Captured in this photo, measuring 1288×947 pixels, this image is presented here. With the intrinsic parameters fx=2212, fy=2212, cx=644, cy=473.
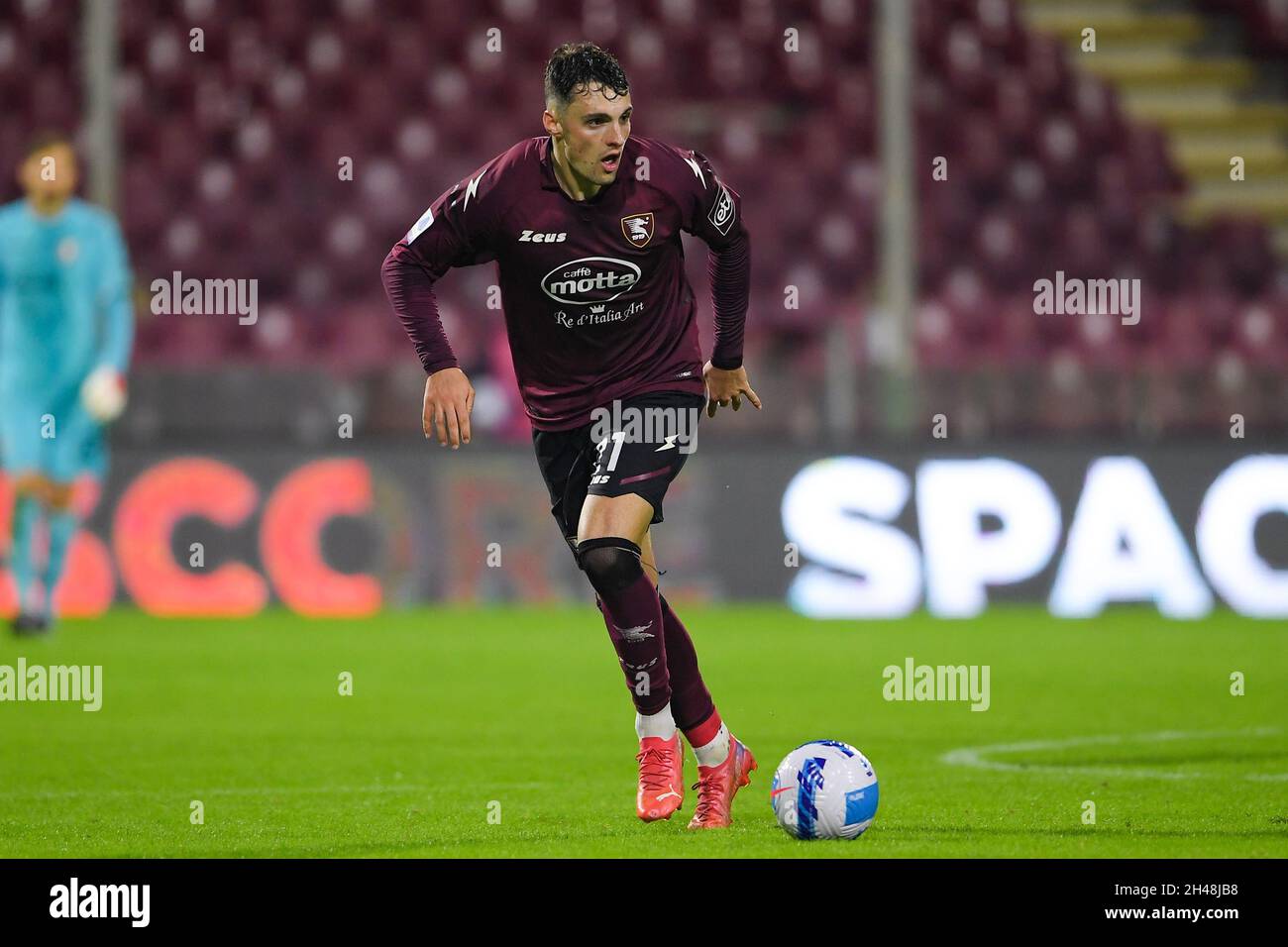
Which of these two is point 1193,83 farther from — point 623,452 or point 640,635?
point 640,635

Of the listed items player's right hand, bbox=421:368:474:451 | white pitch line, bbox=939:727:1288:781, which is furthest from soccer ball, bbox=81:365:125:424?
player's right hand, bbox=421:368:474:451

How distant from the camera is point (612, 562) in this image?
5711 mm

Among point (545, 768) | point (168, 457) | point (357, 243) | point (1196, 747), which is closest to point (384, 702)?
point (545, 768)

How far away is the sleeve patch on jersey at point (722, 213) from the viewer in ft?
19.8

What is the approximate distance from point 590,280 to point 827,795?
1.53m

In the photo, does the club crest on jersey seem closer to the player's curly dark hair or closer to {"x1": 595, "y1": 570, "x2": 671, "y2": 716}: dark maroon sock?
the player's curly dark hair

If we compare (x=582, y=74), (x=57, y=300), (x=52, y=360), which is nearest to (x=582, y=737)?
(x=582, y=74)

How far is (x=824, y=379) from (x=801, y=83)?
5.56 meters

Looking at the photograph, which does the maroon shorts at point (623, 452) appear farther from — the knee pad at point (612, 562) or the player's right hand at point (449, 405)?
the player's right hand at point (449, 405)

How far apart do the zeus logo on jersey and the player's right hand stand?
38cm

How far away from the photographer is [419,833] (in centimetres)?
552

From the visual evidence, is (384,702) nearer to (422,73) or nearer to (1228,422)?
(1228,422)

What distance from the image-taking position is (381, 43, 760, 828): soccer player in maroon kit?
5738mm

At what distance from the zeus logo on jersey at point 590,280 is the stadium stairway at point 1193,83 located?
1387 cm
